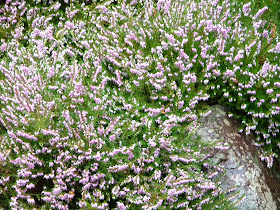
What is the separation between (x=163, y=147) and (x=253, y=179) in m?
0.99

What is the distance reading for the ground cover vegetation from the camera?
2.73 meters

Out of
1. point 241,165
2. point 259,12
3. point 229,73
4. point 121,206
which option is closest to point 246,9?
point 259,12

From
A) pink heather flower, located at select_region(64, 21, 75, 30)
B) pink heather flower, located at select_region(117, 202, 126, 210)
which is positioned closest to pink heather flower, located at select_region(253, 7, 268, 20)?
pink heather flower, located at select_region(64, 21, 75, 30)

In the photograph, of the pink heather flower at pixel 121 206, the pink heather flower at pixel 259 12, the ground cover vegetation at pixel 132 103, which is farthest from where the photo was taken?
the pink heather flower at pixel 259 12

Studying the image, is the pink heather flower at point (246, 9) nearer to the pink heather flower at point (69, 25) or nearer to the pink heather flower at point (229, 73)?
the pink heather flower at point (229, 73)

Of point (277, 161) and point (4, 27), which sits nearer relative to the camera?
point (277, 161)

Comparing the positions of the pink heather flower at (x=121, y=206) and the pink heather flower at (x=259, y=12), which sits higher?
the pink heather flower at (x=259, y=12)

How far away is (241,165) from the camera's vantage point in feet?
10.6

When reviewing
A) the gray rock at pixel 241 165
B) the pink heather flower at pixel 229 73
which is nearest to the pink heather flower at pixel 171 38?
the pink heather flower at pixel 229 73

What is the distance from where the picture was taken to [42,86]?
314 centimetres

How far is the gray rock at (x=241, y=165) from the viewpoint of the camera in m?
3.12

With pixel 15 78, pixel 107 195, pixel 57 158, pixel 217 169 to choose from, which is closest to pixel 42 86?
pixel 15 78

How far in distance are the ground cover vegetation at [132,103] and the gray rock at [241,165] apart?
10 centimetres

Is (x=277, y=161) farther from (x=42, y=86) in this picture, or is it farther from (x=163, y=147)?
(x=42, y=86)
